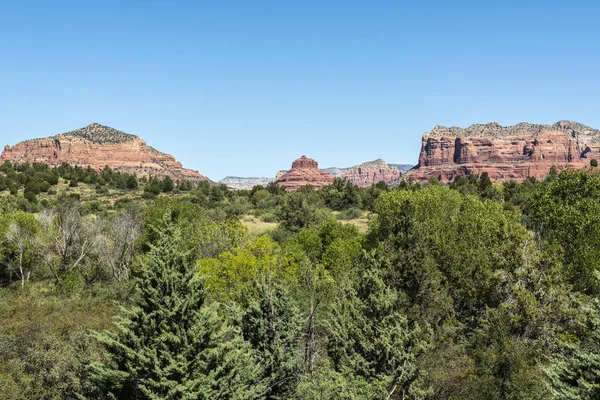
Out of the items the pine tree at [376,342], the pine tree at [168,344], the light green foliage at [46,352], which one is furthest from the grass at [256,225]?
the pine tree at [168,344]

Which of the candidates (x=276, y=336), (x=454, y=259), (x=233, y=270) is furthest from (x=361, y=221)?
(x=276, y=336)

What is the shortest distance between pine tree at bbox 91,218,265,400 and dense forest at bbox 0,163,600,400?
2.8 inches

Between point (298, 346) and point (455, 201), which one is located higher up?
point (455, 201)

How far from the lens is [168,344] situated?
52.6 feet

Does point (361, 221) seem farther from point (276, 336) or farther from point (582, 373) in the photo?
point (582, 373)

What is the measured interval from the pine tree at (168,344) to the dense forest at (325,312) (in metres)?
0.07

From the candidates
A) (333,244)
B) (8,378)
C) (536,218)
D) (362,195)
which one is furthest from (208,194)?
(8,378)

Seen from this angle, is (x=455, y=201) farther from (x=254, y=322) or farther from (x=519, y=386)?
(x=254, y=322)

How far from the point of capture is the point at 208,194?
4050 inches

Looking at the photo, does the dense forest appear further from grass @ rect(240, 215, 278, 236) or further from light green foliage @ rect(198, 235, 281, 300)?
grass @ rect(240, 215, 278, 236)

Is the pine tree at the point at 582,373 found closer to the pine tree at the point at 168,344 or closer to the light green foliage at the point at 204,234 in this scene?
the pine tree at the point at 168,344

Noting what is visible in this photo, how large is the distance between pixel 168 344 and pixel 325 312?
11.1m

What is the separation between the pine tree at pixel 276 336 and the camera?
1944 cm

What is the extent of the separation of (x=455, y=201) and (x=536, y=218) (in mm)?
8334
